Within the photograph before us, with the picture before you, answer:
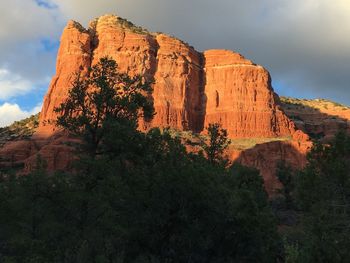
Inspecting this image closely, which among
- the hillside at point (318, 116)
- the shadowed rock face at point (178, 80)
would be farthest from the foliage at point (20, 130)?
the hillside at point (318, 116)

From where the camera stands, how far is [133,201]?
24078mm

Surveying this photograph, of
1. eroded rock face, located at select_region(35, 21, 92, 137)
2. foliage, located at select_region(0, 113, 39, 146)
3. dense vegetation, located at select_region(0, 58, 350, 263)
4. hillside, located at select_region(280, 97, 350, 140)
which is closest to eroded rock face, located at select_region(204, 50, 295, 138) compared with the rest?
hillside, located at select_region(280, 97, 350, 140)

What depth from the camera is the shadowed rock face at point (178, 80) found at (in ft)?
374

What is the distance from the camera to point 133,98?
2725cm

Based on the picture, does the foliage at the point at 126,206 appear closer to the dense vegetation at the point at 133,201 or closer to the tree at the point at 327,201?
the dense vegetation at the point at 133,201

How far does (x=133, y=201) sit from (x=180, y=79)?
313 ft

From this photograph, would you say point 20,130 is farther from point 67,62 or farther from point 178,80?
point 178,80

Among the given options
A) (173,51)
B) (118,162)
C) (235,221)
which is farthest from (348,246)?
(173,51)

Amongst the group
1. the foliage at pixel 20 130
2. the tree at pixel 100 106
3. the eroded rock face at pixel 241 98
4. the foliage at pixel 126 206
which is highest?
the eroded rock face at pixel 241 98

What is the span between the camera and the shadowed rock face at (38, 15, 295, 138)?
114m

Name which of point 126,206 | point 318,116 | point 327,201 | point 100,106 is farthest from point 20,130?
point 327,201

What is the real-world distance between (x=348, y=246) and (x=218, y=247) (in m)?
12.7

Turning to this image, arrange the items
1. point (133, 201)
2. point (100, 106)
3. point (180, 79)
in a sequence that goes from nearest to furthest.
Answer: point (133, 201)
point (100, 106)
point (180, 79)

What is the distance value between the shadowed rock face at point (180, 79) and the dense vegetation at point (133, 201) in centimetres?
7887
